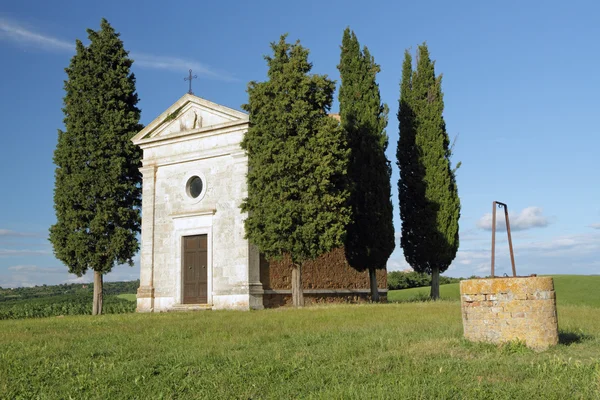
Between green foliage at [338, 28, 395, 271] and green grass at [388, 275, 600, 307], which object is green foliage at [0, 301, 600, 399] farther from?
green grass at [388, 275, 600, 307]

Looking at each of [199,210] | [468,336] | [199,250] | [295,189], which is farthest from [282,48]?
[468,336]

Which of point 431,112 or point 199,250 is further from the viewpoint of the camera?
point 431,112

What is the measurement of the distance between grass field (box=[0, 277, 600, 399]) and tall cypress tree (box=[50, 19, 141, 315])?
10485 millimetres

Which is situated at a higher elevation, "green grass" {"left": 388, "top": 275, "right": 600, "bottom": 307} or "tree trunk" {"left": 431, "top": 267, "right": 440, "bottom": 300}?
"tree trunk" {"left": 431, "top": 267, "right": 440, "bottom": 300}

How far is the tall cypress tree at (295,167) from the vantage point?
1950cm

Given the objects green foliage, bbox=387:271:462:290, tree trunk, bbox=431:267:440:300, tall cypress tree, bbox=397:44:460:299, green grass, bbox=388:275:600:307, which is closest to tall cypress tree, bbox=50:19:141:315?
tall cypress tree, bbox=397:44:460:299

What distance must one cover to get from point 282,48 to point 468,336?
14037mm

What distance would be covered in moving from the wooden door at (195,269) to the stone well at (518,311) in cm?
1410

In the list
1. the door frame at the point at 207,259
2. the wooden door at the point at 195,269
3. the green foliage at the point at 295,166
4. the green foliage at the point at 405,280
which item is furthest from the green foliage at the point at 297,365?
the green foliage at the point at 405,280

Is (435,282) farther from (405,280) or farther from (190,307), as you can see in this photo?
(405,280)

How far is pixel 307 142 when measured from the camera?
1994cm

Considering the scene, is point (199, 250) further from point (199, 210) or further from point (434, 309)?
point (434, 309)

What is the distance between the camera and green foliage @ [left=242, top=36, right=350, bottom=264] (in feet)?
64.0

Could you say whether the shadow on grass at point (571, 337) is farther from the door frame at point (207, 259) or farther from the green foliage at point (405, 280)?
the green foliage at point (405, 280)
